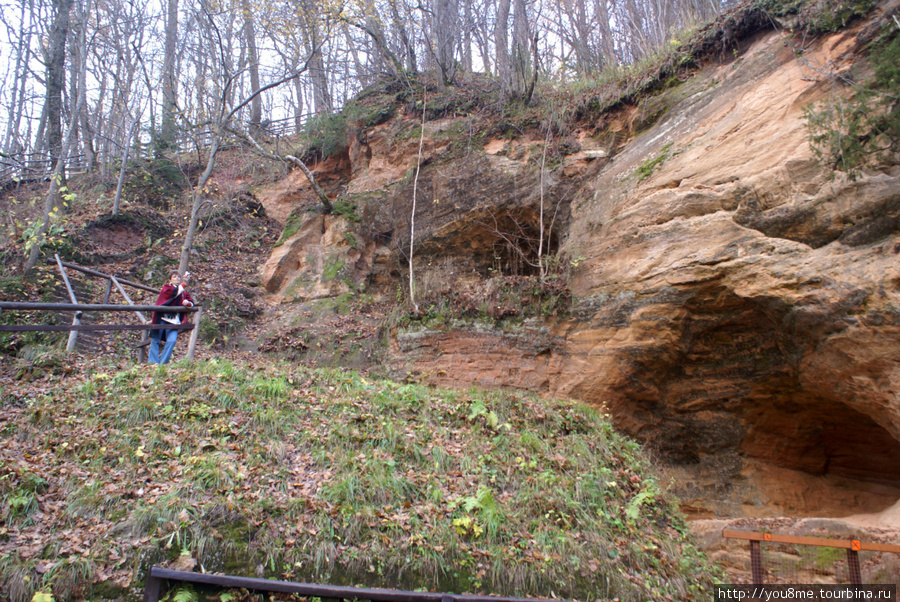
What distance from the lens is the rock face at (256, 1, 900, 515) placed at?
6.33 m

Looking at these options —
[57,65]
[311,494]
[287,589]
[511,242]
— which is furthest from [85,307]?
[57,65]

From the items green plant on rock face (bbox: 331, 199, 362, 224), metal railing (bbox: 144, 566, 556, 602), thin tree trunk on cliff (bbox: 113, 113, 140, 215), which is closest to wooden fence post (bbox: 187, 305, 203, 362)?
metal railing (bbox: 144, 566, 556, 602)

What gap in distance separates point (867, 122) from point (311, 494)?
26.0 feet

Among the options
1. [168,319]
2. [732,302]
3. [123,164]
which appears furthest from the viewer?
[123,164]

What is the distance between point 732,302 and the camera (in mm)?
7320

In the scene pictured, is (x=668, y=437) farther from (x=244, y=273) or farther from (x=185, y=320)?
(x=244, y=273)

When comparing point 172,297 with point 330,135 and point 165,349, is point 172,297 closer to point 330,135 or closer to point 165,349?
point 165,349

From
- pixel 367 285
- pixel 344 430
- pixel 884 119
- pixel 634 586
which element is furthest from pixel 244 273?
pixel 884 119

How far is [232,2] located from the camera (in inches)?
514

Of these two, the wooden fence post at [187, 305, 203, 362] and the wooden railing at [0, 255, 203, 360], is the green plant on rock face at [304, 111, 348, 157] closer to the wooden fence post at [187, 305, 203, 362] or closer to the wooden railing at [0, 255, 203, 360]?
the wooden railing at [0, 255, 203, 360]

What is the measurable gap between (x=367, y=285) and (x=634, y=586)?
394 inches

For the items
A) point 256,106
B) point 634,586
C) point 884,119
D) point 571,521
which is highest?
point 256,106

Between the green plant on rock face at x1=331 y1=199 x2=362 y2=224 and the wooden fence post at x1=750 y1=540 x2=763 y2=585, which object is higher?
the green plant on rock face at x1=331 y1=199 x2=362 y2=224

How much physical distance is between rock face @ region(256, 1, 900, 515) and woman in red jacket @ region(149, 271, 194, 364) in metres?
4.15
